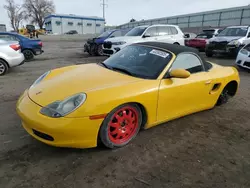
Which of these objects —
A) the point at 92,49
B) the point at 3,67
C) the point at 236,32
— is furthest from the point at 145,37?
the point at 3,67

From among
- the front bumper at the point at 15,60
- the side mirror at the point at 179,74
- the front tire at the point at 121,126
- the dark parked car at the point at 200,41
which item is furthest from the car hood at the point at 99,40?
the front tire at the point at 121,126

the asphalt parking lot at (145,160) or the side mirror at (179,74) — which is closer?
the asphalt parking lot at (145,160)

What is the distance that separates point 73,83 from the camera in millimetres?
2883

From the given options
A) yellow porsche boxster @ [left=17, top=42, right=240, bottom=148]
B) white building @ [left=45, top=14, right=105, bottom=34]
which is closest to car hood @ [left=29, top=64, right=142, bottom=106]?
yellow porsche boxster @ [left=17, top=42, right=240, bottom=148]

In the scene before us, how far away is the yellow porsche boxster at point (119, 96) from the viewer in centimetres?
242

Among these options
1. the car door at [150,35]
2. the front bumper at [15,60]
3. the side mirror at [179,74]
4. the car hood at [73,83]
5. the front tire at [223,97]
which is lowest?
the front tire at [223,97]

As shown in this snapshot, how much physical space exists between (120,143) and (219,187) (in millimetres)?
1279

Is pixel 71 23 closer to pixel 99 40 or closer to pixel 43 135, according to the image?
pixel 99 40

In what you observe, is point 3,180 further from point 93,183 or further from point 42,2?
point 42,2

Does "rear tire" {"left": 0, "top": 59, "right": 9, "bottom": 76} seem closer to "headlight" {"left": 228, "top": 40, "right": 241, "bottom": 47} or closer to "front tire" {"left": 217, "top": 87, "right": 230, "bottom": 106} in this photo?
"front tire" {"left": 217, "top": 87, "right": 230, "bottom": 106}

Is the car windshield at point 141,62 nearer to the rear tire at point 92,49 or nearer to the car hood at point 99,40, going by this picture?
the car hood at point 99,40

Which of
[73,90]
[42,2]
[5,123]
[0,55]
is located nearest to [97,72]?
[73,90]

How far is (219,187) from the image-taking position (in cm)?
222

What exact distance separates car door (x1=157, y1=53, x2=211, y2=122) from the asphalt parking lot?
0.33 metres
